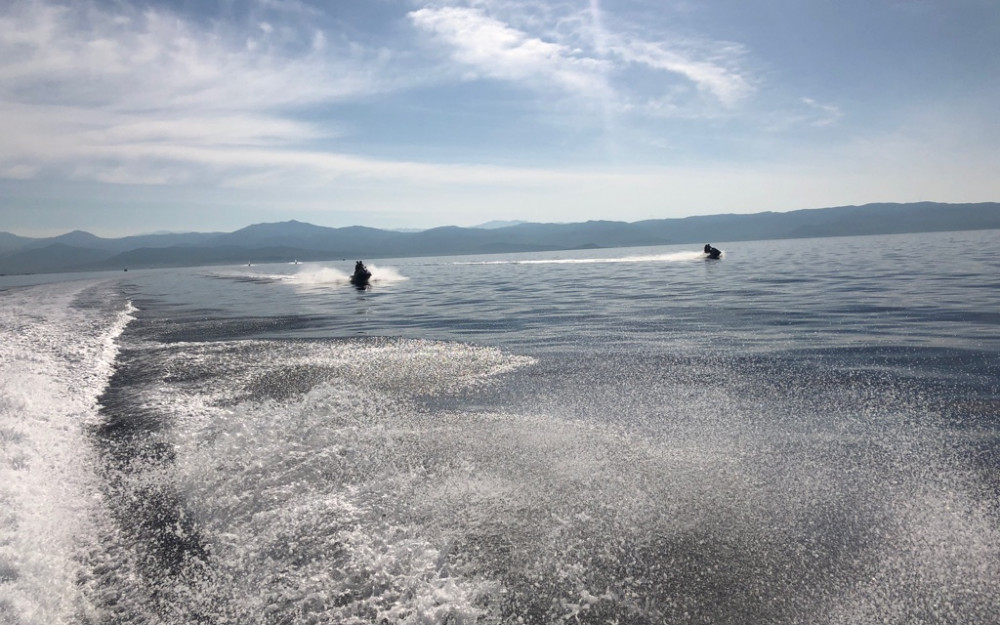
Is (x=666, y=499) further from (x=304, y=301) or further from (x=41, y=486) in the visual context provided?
(x=304, y=301)

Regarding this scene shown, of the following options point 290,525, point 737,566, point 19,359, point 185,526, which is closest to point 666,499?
point 737,566

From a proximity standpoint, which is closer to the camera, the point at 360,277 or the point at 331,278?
the point at 360,277

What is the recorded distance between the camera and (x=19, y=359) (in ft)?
40.3

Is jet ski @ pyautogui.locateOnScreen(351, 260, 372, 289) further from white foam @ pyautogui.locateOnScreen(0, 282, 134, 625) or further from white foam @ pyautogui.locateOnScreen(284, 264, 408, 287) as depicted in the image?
white foam @ pyautogui.locateOnScreen(0, 282, 134, 625)

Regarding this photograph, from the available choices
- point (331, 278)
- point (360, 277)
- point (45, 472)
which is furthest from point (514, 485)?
point (331, 278)

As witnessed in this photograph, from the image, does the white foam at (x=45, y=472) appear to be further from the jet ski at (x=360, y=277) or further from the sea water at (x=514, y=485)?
the jet ski at (x=360, y=277)

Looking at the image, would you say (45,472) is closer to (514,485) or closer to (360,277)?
(514,485)

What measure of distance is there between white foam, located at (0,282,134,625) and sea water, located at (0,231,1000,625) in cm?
3

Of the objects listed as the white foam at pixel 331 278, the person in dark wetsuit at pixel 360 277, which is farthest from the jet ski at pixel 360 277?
the white foam at pixel 331 278

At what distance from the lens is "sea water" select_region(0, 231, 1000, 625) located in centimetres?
380

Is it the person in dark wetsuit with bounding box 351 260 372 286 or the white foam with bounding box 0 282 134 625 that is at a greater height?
the person in dark wetsuit with bounding box 351 260 372 286

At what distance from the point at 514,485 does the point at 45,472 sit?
552 centimetres

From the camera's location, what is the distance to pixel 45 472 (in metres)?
6.11

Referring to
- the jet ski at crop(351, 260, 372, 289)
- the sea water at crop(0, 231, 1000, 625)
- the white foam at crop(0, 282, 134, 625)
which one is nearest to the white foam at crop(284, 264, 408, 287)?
the jet ski at crop(351, 260, 372, 289)
